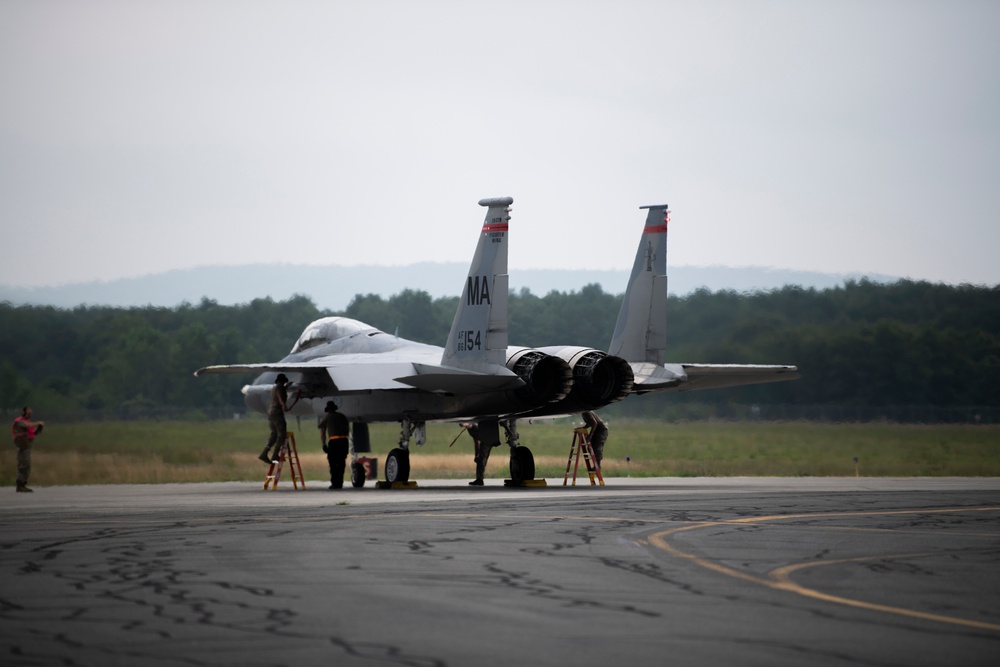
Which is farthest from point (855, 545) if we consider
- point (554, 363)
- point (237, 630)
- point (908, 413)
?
point (908, 413)

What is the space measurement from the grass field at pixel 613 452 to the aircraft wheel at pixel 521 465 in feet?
18.6

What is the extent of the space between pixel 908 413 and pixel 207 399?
33.5 m

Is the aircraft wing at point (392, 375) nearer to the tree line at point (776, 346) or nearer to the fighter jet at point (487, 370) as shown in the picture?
the fighter jet at point (487, 370)

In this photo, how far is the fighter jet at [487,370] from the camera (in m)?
23.9

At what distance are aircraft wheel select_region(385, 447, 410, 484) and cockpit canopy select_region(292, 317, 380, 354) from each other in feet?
12.6

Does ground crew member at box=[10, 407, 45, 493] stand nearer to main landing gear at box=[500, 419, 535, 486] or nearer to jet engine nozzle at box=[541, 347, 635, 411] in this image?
→ main landing gear at box=[500, 419, 535, 486]

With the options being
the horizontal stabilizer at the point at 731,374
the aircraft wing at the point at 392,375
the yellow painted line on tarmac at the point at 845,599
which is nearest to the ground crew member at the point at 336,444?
the aircraft wing at the point at 392,375

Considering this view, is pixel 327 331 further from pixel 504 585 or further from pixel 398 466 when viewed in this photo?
pixel 504 585

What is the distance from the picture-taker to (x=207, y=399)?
212ft

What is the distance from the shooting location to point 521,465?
2630 cm

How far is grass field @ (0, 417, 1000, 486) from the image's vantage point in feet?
107

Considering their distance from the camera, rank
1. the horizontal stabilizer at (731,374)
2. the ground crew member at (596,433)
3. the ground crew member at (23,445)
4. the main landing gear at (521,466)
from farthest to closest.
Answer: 1. the horizontal stabilizer at (731,374)
2. the ground crew member at (596,433)
3. the main landing gear at (521,466)
4. the ground crew member at (23,445)

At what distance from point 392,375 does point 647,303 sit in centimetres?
553

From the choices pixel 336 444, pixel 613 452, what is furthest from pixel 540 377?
pixel 613 452
